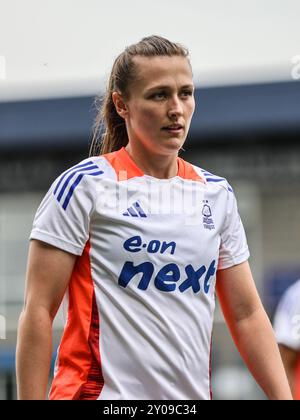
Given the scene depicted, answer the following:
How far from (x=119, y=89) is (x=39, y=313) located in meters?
0.77

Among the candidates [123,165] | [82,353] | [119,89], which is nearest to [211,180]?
[123,165]

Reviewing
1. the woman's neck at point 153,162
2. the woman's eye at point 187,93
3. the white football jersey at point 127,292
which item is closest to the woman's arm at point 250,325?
the white football jersey at point 127,292

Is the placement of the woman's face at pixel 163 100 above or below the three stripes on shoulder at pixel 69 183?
above

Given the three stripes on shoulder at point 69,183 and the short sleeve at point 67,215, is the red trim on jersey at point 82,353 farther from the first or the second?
the three stripes on shoulder at point 69,183

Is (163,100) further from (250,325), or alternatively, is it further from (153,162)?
(250,325)

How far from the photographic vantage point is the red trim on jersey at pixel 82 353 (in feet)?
10.8

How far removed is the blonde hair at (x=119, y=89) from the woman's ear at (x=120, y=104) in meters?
0.02

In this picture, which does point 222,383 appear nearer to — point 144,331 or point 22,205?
point 22,205

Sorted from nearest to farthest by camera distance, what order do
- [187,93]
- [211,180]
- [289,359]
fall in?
[187,93], [211,180], [289,359]

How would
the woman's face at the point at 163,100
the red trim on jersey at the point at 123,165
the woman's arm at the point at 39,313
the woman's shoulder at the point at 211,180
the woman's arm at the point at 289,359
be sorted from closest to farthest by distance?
the woman's arm at the point at 39,313 < the woman's face at the point at 163,100 < the red trim on jersey at the point at 123,165 < the woman's shoulder at the point at 211,180 < the woman's arm at the point at 289,359

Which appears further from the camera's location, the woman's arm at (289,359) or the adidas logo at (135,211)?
the woman's arm at (289,359)

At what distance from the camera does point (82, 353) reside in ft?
10.8

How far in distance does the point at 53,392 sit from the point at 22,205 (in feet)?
57.4

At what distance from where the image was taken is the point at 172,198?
3.47 meters
